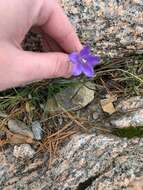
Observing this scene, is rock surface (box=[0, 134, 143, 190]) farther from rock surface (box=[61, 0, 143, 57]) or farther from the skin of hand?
rock surface (box=[61, 0, 143, 57])

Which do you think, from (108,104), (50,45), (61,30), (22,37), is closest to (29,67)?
(22,37)

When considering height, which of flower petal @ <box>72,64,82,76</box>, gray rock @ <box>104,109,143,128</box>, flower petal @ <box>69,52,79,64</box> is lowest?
gray rock @ <box>104,109,143,128</box>

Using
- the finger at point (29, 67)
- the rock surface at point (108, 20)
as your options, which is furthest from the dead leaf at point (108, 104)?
the finger at point (29, 67)

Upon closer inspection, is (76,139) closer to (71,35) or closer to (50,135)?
(50,135)

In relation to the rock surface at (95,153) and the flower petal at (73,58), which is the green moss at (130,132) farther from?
the flower petal at (73,58)

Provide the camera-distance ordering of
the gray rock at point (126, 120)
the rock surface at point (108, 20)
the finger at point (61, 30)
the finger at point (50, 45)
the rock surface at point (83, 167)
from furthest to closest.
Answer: the rock surface at point (108, 20) < the finger at point (50, 45) < the gray rock at point (126, 120) < the finger at point (61, 30) < the rock surface at point (83, 167)

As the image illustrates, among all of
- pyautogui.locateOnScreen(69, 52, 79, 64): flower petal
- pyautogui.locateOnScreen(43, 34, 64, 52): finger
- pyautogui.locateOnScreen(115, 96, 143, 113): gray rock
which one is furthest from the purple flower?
pyautogui.locateOnScreen(115, 96, 143, 113): gray rock

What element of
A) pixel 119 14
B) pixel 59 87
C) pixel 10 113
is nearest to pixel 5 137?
pixel 10 113
